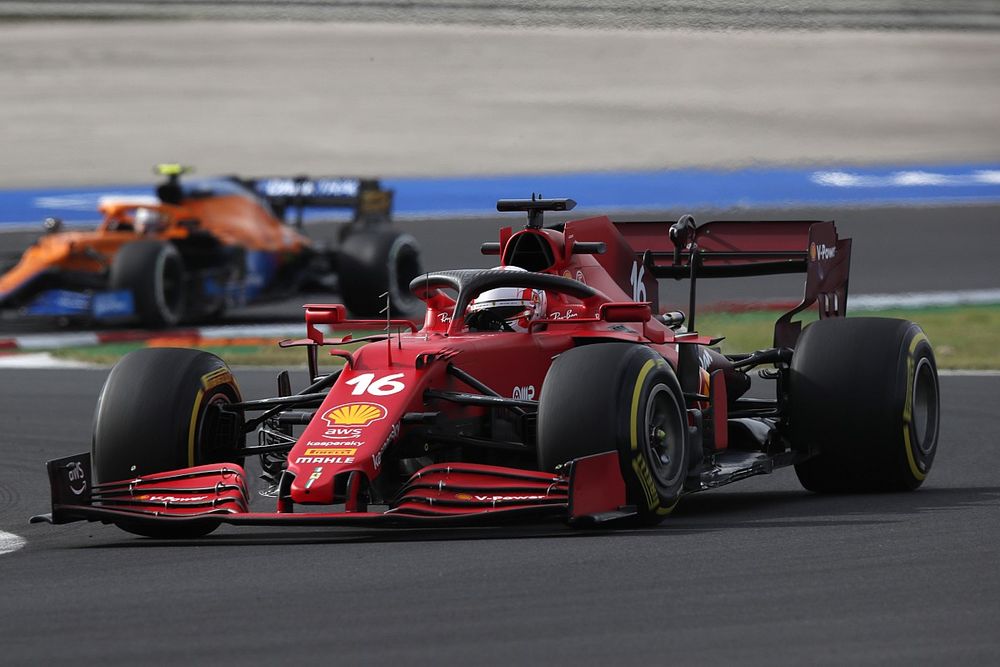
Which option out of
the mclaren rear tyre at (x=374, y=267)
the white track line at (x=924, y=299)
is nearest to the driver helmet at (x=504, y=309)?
the mclaren rear tyre at (x=374, y=267)

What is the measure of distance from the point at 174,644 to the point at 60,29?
3677 centimetres

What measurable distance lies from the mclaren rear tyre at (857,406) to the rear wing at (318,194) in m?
12.8

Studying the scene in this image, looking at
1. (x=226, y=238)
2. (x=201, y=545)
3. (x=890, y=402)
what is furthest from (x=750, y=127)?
(x=201, y=545)

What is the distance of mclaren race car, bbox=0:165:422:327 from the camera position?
20.7m

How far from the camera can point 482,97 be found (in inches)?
1486

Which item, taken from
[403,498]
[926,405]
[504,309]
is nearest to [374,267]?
[926,405]

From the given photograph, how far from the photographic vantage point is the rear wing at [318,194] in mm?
22375

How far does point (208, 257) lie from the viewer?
2178 centimetres

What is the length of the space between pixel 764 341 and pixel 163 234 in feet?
24.2

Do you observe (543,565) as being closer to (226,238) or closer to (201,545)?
(201,545)

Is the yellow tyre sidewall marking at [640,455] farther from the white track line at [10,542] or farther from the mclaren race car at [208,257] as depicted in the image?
the mclaren race car at [208,257]

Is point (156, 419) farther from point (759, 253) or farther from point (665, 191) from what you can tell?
point (665, 191)

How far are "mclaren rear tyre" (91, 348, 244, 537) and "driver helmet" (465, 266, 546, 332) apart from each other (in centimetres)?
143

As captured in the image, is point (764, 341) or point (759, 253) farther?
point (764, 341)
